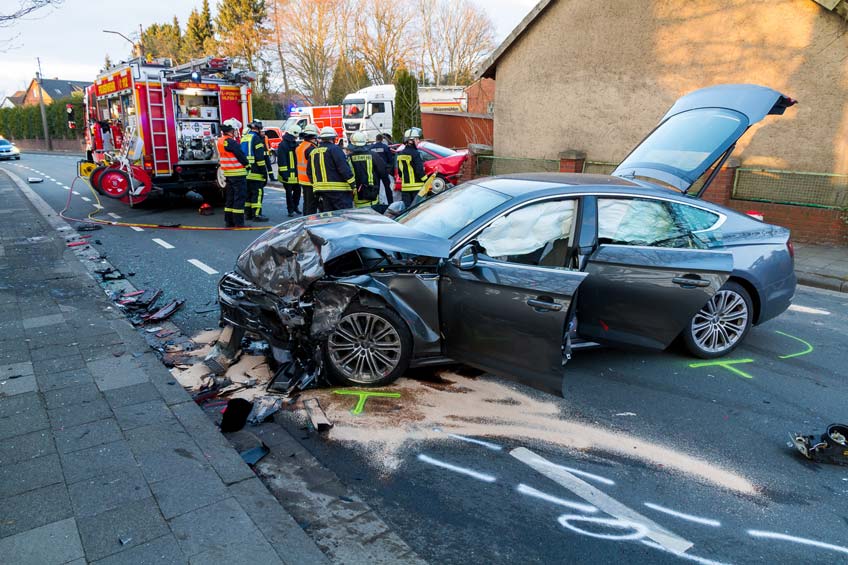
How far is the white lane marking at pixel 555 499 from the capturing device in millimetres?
3043

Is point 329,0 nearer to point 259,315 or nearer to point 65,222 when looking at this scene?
point 65,222

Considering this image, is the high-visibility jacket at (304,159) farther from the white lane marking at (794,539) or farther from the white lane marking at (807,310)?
the white lane marking at (794,539)

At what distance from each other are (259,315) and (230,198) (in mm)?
7116

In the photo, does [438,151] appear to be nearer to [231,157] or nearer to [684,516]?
[231,157]

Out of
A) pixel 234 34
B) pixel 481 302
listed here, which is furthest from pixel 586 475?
pixel 234 34

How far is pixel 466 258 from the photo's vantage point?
403cm

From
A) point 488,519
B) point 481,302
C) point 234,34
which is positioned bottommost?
point 488,519

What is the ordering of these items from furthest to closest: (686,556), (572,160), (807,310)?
(572,160), (807,310), (686,556)

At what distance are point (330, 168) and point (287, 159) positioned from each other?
3.36 meters

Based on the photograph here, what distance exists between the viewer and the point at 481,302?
3.99m

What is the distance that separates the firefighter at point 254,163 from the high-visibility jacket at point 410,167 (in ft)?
9.32

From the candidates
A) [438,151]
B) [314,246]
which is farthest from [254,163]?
[314,246]

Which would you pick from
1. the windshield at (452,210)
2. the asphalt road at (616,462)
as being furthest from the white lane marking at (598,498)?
the windshield at (452,210)

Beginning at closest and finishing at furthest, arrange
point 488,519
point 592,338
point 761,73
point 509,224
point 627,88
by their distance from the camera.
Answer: point 488,519, point 509,224, point 592,338, point 761,73, point 627,88
